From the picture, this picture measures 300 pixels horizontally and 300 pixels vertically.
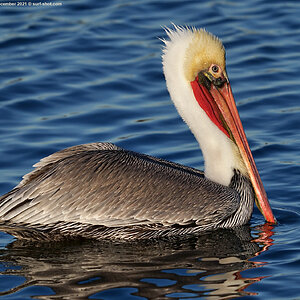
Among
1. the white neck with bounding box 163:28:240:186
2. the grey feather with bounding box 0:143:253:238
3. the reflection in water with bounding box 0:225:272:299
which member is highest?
the white neck with bounding box 163:28:240:186

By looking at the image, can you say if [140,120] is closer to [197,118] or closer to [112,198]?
[197,118]

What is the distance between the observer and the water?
5.89 m

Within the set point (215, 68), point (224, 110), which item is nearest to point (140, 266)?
point (224, 110)

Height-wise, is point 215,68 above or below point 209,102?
above

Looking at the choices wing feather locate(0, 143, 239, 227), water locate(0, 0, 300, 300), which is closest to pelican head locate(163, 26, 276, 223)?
wing feather locate(0, 143, 239, 227)


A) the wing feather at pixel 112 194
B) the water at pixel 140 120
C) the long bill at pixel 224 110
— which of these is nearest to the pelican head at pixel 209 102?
the long bill at pixel 224 110

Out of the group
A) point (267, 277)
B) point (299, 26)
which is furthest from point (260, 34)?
point (267, 277)

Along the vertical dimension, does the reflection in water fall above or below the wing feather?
below

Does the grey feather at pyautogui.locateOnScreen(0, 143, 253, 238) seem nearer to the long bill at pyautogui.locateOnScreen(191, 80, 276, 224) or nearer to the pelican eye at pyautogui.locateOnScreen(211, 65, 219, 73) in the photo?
the long bill at pyautogui.locateOnScreen(191, 80, 276, 224)

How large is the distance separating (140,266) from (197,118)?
1.59m

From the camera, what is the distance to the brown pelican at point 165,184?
643 cm

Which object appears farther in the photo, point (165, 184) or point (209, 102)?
point (209, 102)

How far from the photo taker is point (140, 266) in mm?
6125

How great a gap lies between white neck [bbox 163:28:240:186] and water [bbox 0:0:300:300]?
1.82 feet
